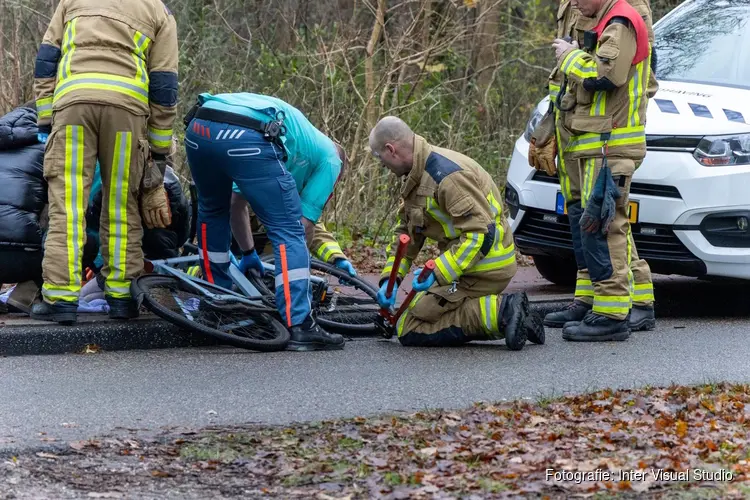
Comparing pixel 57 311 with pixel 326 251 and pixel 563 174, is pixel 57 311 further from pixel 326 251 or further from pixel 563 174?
pixel 563 174

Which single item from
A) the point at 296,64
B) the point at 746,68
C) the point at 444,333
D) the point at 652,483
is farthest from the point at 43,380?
the point at 296,64

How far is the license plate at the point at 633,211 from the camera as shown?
7.60 metres

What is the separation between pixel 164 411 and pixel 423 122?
765cm

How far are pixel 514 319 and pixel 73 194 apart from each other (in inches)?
97.6

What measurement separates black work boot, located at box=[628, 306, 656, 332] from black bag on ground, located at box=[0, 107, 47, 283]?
11.7 feet

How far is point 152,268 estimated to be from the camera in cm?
709

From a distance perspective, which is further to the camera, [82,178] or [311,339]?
[311,339]

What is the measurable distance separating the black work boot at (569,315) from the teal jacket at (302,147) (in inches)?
68.3

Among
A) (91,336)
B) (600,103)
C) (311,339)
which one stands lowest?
(91,336)

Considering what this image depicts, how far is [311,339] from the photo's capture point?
22.0 feet

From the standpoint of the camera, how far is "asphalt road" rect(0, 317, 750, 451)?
519 cm

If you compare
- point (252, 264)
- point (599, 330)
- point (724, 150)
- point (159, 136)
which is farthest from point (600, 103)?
point (159, 136)

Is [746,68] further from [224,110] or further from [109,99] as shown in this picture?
[109,99]

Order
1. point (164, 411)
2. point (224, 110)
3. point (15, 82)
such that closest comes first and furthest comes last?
point (164, 411)
point (224, 110)
point (15, 82)
